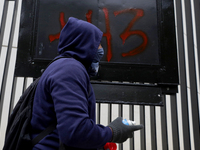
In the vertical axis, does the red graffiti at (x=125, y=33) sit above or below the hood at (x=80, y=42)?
above

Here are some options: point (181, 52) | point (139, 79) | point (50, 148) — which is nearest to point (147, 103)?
point (139, 79)

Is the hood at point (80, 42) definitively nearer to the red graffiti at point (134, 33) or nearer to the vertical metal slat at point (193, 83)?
the red graffiti at point (134, 33)

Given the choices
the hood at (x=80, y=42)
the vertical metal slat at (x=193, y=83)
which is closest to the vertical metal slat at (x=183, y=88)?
A: the vertical metal slat at (x=193, y=83)

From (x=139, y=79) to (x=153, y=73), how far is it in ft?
0.59

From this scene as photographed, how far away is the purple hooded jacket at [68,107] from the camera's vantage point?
3.08 ft

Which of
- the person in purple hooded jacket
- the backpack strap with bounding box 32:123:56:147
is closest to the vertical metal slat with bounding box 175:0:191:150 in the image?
the person in purple hooded jacket

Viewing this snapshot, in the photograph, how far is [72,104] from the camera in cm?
94

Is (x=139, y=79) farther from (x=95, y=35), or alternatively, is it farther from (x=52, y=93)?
(x=52, y=93)

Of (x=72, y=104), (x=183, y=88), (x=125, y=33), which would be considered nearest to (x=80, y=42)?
(x=72, y=104)

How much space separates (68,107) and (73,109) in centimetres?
2

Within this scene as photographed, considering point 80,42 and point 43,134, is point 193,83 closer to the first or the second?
point 80,42

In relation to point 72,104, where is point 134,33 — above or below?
above

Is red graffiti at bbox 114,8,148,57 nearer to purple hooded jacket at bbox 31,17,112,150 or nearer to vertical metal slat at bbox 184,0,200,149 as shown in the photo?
vertical metal slat at bbox 184,0,200,149

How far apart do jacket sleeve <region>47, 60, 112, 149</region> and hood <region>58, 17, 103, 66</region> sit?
196mm
